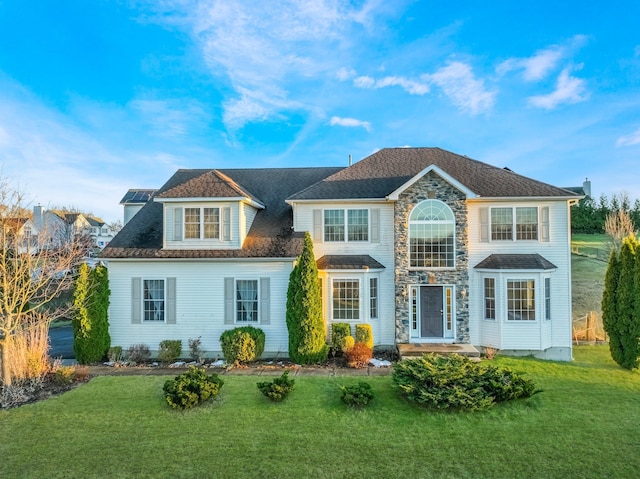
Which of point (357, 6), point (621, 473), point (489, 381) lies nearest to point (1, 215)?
point (357, 6)

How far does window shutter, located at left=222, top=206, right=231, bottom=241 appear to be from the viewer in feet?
44.0

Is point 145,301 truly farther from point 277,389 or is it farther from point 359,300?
point 359,300

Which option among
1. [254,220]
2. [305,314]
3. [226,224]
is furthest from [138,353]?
[254,220]

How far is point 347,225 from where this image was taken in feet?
45.5

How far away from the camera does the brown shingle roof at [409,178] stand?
13.3m

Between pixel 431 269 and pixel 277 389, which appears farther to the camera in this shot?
pixel 431 269

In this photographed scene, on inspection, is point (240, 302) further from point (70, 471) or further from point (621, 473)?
point (621, 473)

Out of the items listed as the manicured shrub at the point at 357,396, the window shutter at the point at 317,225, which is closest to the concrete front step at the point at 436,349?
the manicured shrub at the point at 357,396

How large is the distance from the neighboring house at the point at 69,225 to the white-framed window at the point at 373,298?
19039 millimetres

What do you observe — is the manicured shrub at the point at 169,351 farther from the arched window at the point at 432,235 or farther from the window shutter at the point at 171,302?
the arched window at the point at 432,235

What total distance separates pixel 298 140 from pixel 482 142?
11055 millimetres

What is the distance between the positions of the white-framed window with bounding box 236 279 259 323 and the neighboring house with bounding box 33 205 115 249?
14384 mm

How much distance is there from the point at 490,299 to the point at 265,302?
8985mm

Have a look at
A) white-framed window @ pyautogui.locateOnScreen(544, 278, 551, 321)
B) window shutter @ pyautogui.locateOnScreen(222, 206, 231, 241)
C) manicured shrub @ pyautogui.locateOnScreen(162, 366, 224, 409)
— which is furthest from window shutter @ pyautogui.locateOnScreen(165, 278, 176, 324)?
white-framed window @ pyautogui.locateOnScreen(544, 278, 551, 321)
